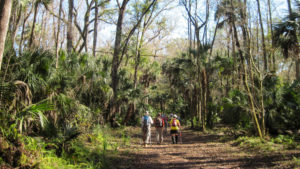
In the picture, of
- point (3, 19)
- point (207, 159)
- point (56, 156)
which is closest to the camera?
point (3, 19)

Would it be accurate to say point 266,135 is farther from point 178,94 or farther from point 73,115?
point 178,94

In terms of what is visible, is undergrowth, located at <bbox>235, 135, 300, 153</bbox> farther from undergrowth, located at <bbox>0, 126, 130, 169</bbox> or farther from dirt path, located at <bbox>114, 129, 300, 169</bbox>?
undergrowth, located at <bbox>0, 126, 130, 169</bbox>

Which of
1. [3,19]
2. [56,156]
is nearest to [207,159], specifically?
[56,156]

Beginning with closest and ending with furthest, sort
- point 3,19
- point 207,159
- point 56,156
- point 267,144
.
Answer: point 3,19 → point 56,156 → point 207,159 → point 267,144

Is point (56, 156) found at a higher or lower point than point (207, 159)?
higher

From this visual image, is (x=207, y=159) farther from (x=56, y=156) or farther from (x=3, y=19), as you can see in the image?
(x=3, y=19)

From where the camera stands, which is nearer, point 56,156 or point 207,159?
point 56,156

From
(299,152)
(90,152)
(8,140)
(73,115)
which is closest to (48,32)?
(73,115)

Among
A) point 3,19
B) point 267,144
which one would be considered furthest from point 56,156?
point 267,144

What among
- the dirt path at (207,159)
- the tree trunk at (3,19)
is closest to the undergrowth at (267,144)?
the dirt path at (207,159)

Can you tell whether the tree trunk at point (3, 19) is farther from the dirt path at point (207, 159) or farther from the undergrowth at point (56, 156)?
the dirt path at point (207, 159)

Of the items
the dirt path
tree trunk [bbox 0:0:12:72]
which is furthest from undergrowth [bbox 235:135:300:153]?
tree trunk [bbox 0:0:12:72]

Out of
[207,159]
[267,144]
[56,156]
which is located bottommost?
[207,159]

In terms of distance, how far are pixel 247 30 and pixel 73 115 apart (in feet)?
28.2
